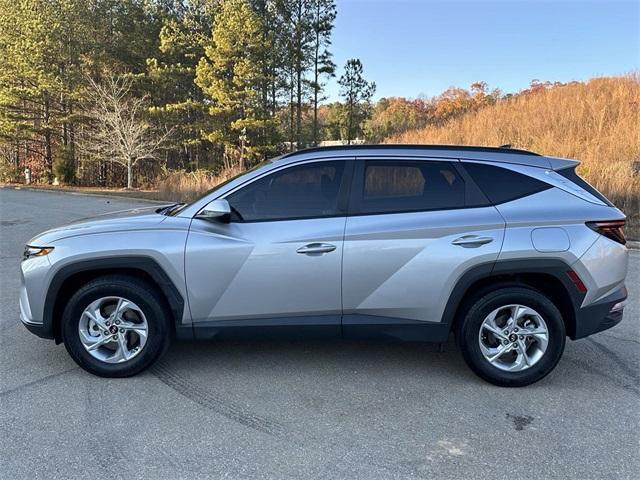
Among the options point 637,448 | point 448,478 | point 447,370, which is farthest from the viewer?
point 447,370

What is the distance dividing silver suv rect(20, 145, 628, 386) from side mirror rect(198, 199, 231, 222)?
0.02 meters

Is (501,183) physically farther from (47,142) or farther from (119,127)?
(47,142)

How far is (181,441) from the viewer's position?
9.37 feet

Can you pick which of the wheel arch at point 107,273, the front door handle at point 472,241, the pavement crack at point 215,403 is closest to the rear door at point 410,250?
the front door handle at point 472,241

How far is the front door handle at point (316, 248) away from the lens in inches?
135

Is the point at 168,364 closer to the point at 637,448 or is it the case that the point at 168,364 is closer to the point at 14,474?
the point at 14,474

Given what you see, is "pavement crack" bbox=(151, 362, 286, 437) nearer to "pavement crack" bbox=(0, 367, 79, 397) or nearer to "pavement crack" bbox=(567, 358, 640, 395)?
"pavement crack" bbox=(0, 367, 79, 397)

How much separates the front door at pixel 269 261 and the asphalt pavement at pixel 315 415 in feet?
1.78

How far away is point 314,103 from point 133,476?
3611cm

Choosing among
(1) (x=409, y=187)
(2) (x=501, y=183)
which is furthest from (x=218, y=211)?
(2) (x=501, y=183)

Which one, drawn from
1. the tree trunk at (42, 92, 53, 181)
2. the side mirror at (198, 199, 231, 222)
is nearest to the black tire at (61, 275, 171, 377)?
the side mirror at (198, 199, 231, 222)

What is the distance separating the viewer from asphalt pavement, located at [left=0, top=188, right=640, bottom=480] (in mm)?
2639

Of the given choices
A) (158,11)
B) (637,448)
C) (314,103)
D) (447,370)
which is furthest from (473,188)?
(158,11)

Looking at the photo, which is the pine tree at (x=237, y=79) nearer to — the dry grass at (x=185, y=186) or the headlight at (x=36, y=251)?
the dry grass at (x=185, y=186)
